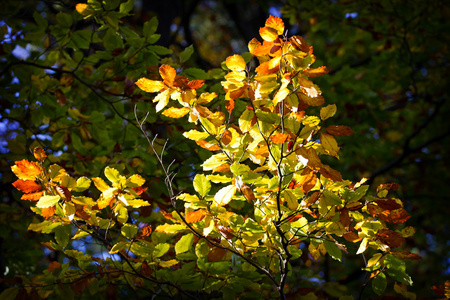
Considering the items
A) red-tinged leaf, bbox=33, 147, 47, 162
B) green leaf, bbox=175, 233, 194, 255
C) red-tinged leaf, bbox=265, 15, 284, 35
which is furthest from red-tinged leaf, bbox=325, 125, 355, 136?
red-tinged leaf, bbox=33, 147, 47, 162

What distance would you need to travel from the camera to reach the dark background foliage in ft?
7.71

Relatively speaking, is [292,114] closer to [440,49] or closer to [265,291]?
[265,291]

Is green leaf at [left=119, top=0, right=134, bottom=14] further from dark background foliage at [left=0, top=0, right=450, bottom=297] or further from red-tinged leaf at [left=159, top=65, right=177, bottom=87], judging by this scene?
red-tinged leaf at [left=159, top=65, right=177, bottom=87]

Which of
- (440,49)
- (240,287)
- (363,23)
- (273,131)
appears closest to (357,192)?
(273,131)

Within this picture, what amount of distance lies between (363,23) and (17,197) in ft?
13.0

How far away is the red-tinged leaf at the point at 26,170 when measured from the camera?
4.07 ft

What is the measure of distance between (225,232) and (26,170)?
760mm

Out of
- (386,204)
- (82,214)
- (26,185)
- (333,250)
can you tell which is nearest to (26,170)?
(26,185)

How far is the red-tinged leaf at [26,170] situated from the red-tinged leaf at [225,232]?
70cm

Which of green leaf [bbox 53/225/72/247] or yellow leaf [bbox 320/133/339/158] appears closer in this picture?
yellow leaf [bbox 320/133/339/158]

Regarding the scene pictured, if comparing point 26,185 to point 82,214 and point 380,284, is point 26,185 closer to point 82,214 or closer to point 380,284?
point 82,214

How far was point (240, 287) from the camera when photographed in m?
1.47

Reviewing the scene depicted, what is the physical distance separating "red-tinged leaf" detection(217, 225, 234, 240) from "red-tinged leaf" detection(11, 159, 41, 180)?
0.70m

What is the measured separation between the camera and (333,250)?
145 centimetres
